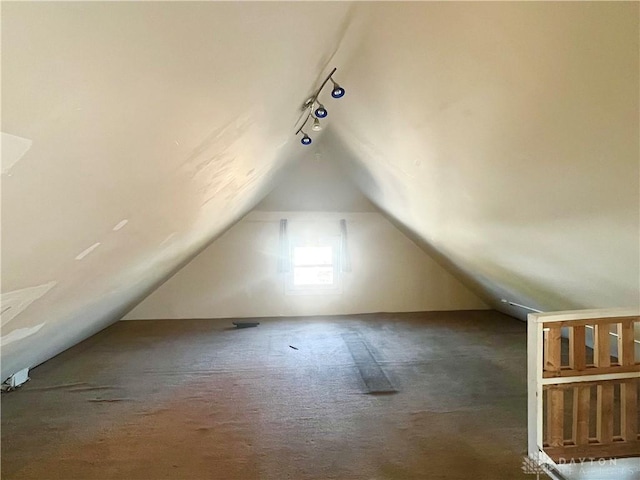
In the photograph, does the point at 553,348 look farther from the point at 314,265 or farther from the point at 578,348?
the point at 314,265

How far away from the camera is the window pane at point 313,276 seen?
5.87m

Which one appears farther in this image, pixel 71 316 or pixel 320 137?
pixel 320 137

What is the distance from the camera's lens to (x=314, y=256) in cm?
593

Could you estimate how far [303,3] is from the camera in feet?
4.03

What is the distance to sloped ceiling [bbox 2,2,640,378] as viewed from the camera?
2.96 feet

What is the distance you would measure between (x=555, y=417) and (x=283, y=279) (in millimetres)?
4091

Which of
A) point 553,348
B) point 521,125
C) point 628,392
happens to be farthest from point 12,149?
point 628,392

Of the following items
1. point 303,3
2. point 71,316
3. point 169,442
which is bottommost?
point 169,442

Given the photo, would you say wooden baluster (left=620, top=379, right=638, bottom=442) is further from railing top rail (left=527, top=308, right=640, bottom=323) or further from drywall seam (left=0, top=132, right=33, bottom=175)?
drywall seam (left=0, top=132, right=33, bottom=175)

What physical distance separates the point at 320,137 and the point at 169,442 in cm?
325

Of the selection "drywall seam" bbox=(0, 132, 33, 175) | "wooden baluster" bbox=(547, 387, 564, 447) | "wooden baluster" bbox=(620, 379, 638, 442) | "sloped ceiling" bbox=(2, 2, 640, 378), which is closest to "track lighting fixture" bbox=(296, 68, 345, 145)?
"sloped ceiling" bbox=(2, 2, 640, 378)

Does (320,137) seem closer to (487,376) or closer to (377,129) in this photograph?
(377,129)

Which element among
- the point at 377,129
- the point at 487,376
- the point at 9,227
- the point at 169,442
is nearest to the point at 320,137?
the point at 377,129

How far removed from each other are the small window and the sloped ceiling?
2.88m
